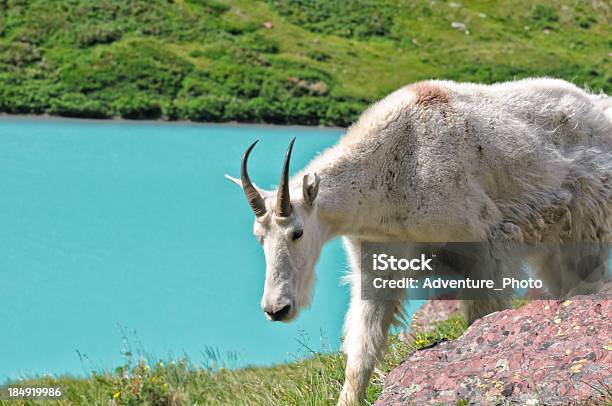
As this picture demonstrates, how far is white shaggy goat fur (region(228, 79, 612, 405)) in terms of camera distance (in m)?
6.81

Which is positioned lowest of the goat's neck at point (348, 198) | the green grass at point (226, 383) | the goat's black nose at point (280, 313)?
the green grass at point (226, 383)

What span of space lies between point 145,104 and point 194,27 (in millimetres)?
11572

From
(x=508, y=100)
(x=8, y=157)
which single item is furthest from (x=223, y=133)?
(x=508, y=100)

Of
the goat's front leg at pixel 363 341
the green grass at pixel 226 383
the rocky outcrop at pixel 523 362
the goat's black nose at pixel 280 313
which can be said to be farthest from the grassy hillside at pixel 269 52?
the rocky outcrop at pixel 523 362

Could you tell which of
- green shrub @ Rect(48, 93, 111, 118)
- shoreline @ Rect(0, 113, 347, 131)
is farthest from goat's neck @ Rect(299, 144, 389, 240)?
green shrub @ Rect(48, 93, 111, 118)

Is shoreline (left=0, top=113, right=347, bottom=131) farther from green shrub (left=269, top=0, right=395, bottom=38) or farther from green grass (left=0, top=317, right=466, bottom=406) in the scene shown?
green grass (left=0, top=317, right=466, bottom=406)

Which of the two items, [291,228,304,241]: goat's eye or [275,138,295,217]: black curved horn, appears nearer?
[275,138,295,217]: black curved horn

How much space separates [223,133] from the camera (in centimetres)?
3744

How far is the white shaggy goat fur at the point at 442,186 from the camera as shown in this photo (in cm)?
681

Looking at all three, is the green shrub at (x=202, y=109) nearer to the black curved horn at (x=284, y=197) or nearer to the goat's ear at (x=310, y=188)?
the goat's ear at (x=310, y=188)

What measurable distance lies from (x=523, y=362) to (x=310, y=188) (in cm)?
189

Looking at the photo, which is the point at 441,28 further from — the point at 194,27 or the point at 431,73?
the point at 194,27

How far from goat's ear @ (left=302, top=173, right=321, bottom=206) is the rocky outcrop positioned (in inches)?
49.4

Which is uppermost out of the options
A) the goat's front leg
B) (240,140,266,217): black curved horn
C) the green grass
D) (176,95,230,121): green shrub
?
(240,140,266,217): black curved horn
